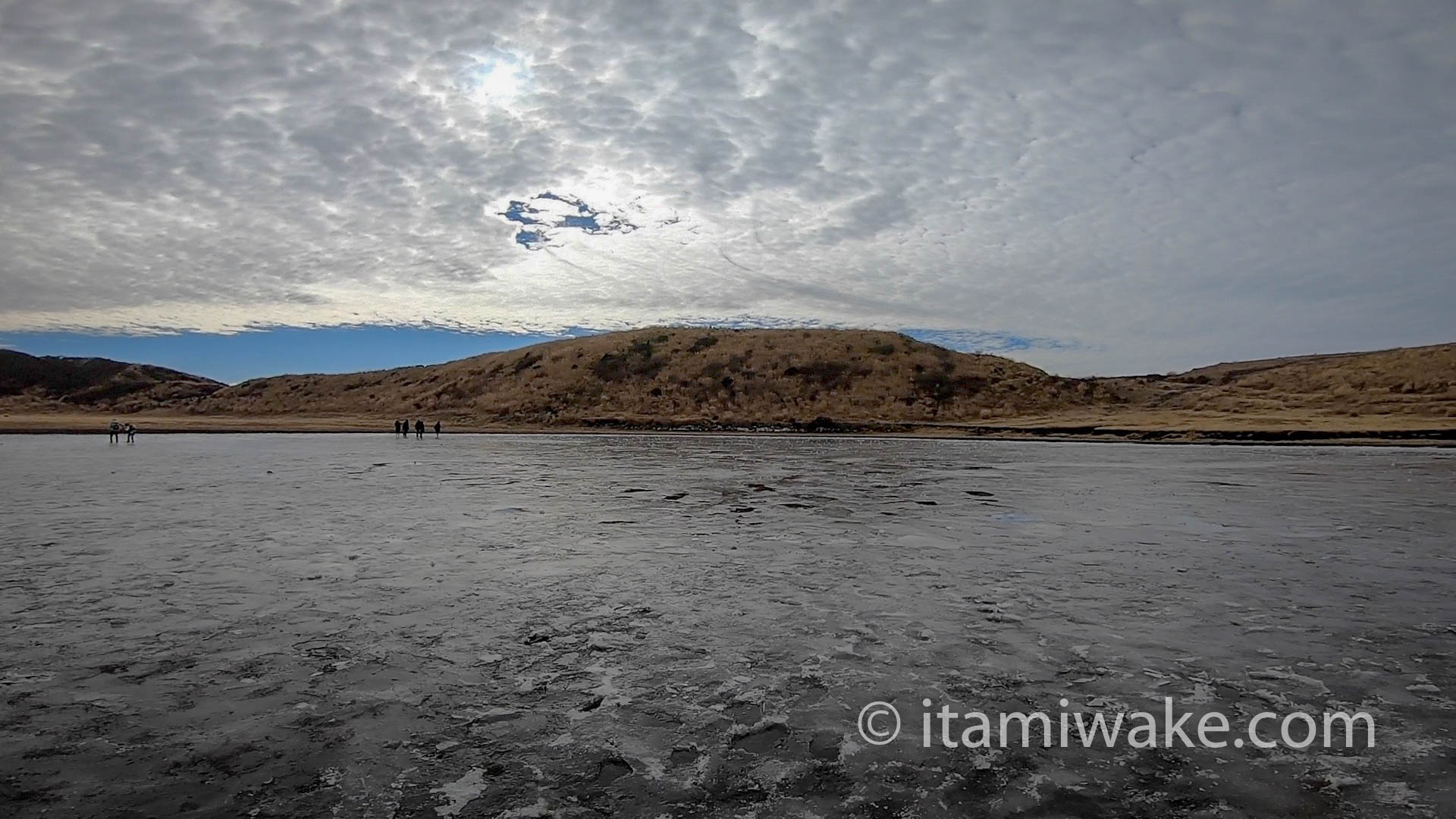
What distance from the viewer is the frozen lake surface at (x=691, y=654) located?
4672 millimetres

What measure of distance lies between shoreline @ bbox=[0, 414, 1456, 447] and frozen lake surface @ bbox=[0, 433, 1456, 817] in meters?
39.4

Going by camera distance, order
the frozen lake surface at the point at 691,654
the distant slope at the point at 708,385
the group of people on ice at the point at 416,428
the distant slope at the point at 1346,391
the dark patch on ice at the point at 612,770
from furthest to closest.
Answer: the distant slope at the point at 708,385
the distant slope at the point at 1346,391
the group of people on ice at the point at 416,428
the dark patch on ice at the point at 612,770
the frozen lake surface at the point at 691,654

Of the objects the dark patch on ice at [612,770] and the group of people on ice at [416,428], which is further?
the group of people on ice at [416,428]

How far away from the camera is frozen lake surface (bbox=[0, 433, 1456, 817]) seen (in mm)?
4672

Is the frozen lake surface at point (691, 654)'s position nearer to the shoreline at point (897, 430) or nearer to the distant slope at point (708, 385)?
the shoreline at point (897, 430)

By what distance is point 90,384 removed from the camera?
424 feet

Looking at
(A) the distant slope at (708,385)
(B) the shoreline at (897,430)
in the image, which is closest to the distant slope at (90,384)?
(A) the distant slope at (708,385)

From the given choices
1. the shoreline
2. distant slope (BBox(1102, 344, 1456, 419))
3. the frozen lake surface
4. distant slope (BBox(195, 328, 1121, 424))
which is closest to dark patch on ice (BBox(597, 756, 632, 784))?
the frozen lake surface

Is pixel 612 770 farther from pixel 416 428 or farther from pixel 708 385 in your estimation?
pixel 708 385

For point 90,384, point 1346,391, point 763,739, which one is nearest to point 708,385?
point 1346,391

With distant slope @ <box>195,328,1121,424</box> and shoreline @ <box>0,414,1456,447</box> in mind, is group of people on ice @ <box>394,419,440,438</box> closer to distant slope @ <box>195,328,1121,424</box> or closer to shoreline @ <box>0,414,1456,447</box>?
shoreline @ <box>0,414,1456,447</box>

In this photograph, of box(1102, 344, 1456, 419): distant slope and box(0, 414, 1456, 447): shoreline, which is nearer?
box(0, 414, 1456, 447): shoreline

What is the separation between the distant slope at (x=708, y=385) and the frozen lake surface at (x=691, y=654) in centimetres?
6499

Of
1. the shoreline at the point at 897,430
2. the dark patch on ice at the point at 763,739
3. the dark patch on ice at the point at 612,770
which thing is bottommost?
the dark patch on ice at the point at 612,770
